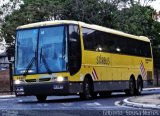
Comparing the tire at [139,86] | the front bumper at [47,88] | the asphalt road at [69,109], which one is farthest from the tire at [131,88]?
the asphalt road at [69,109]

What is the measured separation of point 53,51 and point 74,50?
0.92 meters

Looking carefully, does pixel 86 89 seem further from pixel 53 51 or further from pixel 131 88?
pixel 131 88

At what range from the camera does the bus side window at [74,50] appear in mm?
22672

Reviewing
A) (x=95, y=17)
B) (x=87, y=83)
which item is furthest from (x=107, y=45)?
(x=95, y=17)

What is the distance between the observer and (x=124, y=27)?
48188mm

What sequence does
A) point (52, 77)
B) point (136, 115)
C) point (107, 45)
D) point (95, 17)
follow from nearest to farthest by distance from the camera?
point (136, 115) → point (52, 77) → point (107, 45) → point (95, 17)

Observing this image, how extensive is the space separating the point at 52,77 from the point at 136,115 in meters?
8.70

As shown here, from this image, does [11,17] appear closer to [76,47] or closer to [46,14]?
[46,14]

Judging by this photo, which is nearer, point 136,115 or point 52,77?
point 136,115

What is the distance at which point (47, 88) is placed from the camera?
73.3 feet

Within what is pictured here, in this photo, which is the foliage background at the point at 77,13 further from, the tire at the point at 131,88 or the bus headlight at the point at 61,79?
the bus headlight at the point at 61,79

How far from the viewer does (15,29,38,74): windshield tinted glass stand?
75.6 ft

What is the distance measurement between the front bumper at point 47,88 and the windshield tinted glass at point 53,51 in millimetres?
621

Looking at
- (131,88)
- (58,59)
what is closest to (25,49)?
(58,59)
